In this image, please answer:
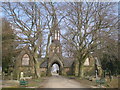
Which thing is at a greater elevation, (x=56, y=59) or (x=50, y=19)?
(x=50, y=19)

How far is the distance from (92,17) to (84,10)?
1425 mm

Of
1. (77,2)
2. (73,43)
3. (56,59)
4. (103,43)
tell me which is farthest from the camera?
(56,59)

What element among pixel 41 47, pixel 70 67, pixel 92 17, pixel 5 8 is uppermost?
pixel 5 8

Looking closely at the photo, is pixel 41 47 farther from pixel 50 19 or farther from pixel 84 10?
pixel 84 10

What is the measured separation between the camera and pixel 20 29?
22125 millimetres

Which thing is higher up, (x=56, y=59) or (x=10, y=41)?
(x=10, y=41)

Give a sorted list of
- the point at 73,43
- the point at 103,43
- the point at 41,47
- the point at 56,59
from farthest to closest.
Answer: the point at 56,59
the point at 41,47
the point at 73,43
the point at 103,43

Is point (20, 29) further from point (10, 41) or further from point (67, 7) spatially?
point (67, 7)

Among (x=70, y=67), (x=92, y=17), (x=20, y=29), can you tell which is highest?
(x=92, y=17)

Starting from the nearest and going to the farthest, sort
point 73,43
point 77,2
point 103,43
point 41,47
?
point 103,43 < point 77,2 < point 73,43 < point 41,47

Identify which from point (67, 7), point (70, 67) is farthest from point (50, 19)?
point (70, 67)

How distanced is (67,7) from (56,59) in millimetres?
22824

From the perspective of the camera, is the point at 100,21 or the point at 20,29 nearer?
the point at 100,21

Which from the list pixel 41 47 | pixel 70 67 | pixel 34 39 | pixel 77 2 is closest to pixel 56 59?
pixel 70 67
